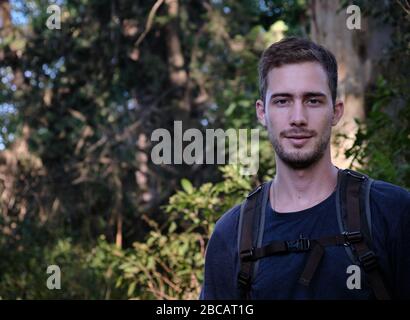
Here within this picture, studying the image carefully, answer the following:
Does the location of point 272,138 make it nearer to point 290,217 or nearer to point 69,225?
point 290,217

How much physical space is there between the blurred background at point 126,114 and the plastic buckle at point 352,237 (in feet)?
20.4

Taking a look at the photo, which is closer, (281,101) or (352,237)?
(352,237)

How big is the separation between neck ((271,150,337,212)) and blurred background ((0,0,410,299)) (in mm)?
5895

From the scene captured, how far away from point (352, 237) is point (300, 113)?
56 centimetres

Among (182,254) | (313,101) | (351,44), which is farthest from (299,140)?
(351,44)

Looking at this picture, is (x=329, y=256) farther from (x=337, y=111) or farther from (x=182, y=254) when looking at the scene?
(x=182, y=254)

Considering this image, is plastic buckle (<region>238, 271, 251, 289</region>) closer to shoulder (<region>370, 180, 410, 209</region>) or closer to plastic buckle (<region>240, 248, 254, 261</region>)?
plastic buckle (<region>240, 248, 254, 261</region>)

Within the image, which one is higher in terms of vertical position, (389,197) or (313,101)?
(313,101)

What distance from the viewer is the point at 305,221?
9.72ft

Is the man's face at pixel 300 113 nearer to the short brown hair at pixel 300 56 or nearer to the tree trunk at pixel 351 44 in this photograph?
the short brown hair at pixel 300 56

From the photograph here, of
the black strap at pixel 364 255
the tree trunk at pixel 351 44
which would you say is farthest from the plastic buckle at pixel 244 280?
the tree trunk at pixel 351 44

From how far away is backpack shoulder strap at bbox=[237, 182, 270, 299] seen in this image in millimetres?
2951

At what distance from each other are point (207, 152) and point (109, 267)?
551 cm
